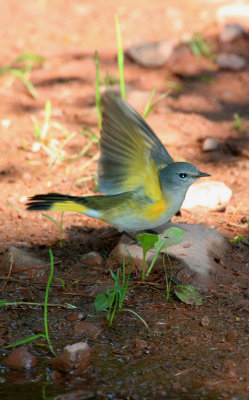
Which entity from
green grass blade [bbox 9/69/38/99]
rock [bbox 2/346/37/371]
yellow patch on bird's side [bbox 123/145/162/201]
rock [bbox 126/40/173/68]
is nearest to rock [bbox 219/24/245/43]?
rock [bbox 126/40/173/68]

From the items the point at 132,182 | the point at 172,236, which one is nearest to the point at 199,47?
the point at 132,182

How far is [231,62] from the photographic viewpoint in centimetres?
701

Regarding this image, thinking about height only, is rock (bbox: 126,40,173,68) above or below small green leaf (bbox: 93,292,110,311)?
above

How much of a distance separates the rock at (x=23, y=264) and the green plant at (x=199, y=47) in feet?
14.1

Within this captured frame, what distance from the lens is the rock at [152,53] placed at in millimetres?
7008

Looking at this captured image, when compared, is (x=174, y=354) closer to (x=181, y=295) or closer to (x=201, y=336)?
(x=201, y=336)

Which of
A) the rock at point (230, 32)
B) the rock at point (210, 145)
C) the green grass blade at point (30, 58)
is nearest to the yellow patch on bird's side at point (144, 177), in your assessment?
the rock at point (210, 145)

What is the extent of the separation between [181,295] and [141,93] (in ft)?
11.5

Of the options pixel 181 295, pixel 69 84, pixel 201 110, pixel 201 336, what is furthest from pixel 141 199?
pixel 69 84

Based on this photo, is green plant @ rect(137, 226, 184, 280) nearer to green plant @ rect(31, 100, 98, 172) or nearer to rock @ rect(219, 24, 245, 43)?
green plant @ rect(31, 100, 98, 172)

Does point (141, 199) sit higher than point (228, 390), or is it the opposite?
point (141, 199)

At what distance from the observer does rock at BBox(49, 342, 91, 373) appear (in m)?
2.63

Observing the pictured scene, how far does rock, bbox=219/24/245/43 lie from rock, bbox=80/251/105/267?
15.1ft

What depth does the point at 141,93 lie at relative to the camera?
6.31 metres
